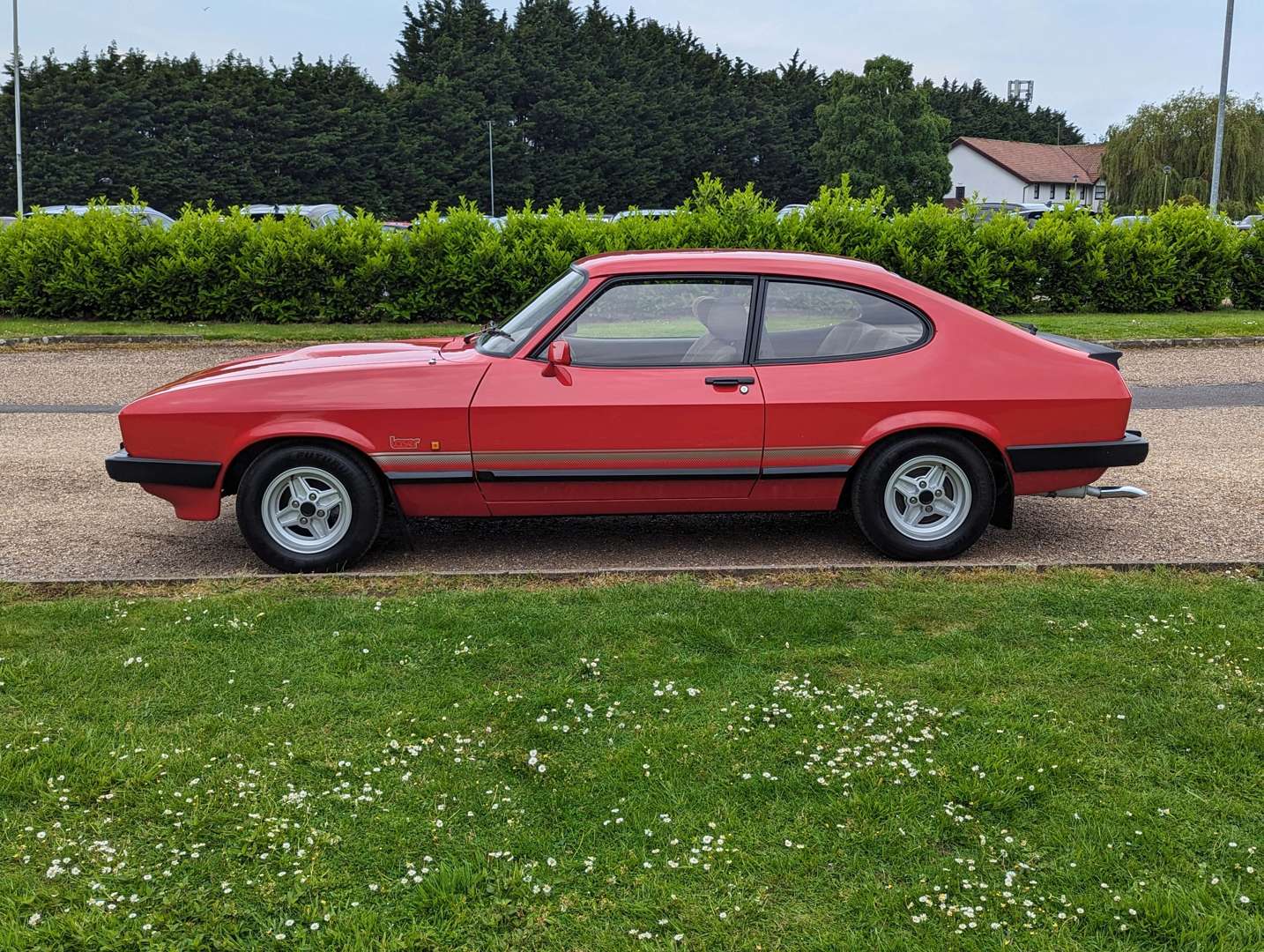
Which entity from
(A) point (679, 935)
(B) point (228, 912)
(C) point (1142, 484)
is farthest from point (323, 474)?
(C) point (1142, 484)

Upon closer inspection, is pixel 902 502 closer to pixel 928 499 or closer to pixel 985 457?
pixel 928 499

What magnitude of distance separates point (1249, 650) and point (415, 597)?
3.56 meters

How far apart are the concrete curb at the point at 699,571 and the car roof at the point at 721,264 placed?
152 cm

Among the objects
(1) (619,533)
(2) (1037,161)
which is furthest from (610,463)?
(2) (1037,161)

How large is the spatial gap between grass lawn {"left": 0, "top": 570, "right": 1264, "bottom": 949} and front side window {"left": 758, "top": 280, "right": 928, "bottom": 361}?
131cm

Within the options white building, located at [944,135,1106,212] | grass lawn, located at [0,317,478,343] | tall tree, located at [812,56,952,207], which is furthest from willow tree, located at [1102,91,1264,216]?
grass lawn, located at [0,317,478,343]

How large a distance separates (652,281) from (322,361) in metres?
1.76

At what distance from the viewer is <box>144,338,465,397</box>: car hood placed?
5801 mm

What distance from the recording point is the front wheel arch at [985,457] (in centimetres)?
584

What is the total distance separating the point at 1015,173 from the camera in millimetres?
89812

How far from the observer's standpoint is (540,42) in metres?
77.4

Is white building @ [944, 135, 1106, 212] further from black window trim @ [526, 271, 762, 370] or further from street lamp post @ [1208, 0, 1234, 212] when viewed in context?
black window trim @ [526, 271, 762, 370]

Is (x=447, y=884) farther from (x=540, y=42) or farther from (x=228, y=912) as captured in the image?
(x=540, y=42)

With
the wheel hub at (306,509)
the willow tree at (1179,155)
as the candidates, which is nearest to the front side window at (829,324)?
the wheel hub at (306,509)
